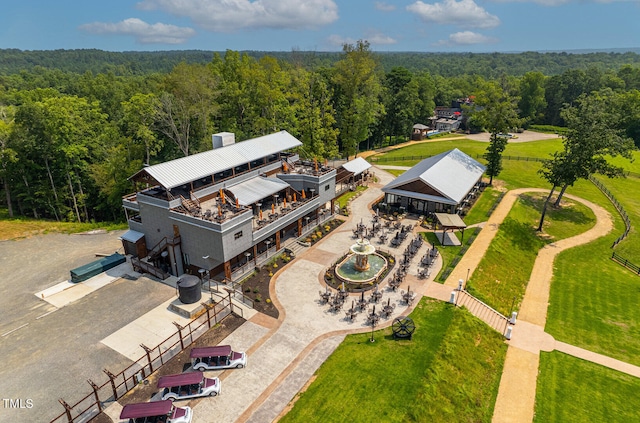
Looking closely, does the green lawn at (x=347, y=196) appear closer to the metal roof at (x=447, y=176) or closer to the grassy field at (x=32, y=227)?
the metal roof at (x=447, y=176)

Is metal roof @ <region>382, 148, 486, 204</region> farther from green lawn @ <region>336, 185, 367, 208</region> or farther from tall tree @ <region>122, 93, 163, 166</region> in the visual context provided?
tall tree @ <region>122, 93, 163, 166</region>

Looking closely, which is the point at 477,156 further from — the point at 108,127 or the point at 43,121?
the point at 43,121

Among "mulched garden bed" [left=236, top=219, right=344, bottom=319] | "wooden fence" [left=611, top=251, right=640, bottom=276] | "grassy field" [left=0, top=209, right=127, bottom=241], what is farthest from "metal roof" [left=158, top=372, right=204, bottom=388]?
"wooden fence" [left=611, top=251, right=640, bottom=276]

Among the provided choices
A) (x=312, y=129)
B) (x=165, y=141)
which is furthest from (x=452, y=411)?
(x=165, y=141)

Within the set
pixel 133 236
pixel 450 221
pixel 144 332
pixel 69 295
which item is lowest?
pixel 144 332

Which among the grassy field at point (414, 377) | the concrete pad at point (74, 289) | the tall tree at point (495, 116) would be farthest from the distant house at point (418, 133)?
the concrete pad at point (74, 289)

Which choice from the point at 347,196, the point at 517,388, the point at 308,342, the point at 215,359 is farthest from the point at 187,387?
the point at 347,196

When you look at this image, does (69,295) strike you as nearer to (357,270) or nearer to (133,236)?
(133,236)
